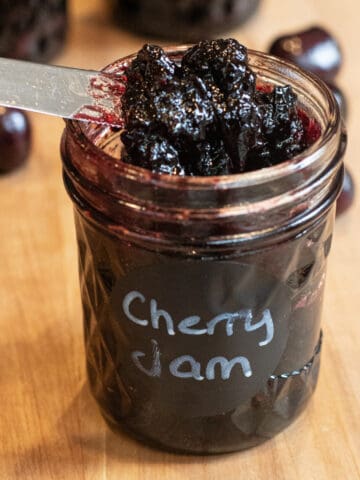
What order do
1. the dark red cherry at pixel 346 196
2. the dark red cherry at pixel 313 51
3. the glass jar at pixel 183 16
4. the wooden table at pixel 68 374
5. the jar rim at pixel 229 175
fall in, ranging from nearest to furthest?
the jar rim at pixel 229 175 < the wooden table at pixel 68 374 < the dark red cherry at pixel 346 196 < the dark red cherry at pixel 313 51 < the glass jar at pixel 183 16

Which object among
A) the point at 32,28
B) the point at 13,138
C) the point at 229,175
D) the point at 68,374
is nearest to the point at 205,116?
the point at 229,175

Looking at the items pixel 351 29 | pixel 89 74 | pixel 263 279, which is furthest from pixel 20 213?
pixel 351 29

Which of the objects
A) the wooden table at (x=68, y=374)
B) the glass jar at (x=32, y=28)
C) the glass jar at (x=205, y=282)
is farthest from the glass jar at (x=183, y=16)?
the glass jar at (x=205, y=282)

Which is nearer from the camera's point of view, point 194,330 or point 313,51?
point 194,330

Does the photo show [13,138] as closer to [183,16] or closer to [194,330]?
[183,16]

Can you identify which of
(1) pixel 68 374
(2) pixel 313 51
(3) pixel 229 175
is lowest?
(1) pixel 68 374

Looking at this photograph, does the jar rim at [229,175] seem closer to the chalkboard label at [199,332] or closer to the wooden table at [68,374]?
the chalkboard label at [199,332]

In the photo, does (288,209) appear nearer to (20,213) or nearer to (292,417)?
(292,417)

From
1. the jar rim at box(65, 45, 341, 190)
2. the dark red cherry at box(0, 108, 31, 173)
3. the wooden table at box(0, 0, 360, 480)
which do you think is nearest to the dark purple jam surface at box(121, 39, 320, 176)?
the jar rim at box(65, 45, 341, 190)
